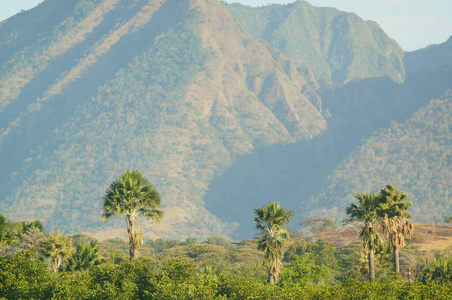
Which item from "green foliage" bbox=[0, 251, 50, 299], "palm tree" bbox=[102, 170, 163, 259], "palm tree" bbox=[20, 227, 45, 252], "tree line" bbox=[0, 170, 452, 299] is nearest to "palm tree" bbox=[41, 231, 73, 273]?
"tree line" bbox=[0, 170, 452, 299]

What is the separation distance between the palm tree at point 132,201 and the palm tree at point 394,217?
2374 cm

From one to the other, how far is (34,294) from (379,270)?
48.9m

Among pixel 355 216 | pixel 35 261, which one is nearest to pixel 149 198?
pixel 35 261

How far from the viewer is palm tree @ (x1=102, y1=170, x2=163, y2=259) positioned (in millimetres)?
62438

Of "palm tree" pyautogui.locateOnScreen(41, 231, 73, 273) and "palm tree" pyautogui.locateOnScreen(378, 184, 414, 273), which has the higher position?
"palm tree" pyautogui.locateOnScreen(378, 184, 414, 273)

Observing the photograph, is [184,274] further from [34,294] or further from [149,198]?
[34,294]

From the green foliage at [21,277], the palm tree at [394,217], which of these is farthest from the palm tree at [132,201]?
the palm tree at [394,217]

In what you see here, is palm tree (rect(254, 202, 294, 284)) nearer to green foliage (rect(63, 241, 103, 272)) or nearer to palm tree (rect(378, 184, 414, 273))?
palm tree (rect(378, 184, 414, 273))

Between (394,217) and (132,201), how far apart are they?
27.5m

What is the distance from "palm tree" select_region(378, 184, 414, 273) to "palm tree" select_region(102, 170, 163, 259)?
77.9 feet

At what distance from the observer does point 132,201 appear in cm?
6328

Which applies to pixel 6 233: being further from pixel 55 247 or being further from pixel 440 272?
pixel 440 272

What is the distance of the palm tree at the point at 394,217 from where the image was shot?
7069cm

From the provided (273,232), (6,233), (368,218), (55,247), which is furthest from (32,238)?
(368,218)
